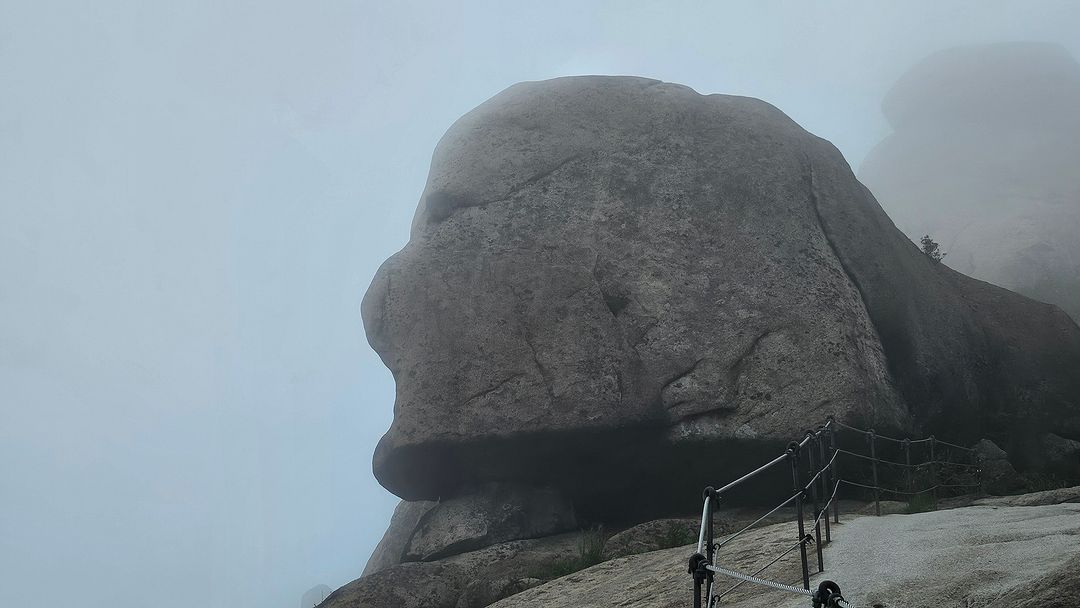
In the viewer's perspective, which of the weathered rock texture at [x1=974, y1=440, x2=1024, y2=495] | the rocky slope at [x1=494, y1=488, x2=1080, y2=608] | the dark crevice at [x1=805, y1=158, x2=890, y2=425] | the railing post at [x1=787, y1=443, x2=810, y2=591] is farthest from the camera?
the dark crevice at [x1=805, y1=158, x2=890, y2=425]

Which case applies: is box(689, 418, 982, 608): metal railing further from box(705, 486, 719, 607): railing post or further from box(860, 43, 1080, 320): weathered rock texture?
box(860, 43, 1080, 320): weathered rock texture

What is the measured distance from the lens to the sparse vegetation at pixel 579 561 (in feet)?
38.5

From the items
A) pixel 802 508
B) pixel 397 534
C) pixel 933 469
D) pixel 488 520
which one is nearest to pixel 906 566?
pixel 802 508

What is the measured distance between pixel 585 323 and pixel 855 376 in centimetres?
420

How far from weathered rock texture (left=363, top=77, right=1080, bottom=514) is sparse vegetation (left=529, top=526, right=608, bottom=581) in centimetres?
201

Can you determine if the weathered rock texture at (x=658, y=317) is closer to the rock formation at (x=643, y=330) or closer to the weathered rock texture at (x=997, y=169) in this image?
the rock formation at (x=643, y=330)

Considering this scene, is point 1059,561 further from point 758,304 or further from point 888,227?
point 888,227

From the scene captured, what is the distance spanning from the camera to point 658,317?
49.8 ft

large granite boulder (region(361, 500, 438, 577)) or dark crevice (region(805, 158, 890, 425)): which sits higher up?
dark crevice (region(805, 158, 890, 425))

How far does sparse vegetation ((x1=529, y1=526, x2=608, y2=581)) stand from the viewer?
38.5 feet

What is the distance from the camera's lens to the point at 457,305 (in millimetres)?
Result: 15695

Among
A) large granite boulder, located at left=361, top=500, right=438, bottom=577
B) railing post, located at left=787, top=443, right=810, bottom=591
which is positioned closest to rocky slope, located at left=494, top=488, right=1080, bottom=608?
railing post, located at left=787, top=443, right=810, bottom=591

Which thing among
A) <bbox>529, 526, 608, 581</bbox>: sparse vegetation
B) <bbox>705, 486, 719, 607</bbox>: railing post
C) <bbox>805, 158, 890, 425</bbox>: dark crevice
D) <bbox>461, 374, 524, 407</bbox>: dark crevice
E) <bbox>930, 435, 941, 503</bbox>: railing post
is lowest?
<bbox>529, 526, 608, 581</bbox>: sparse vegetation

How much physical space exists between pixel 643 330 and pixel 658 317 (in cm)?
32
